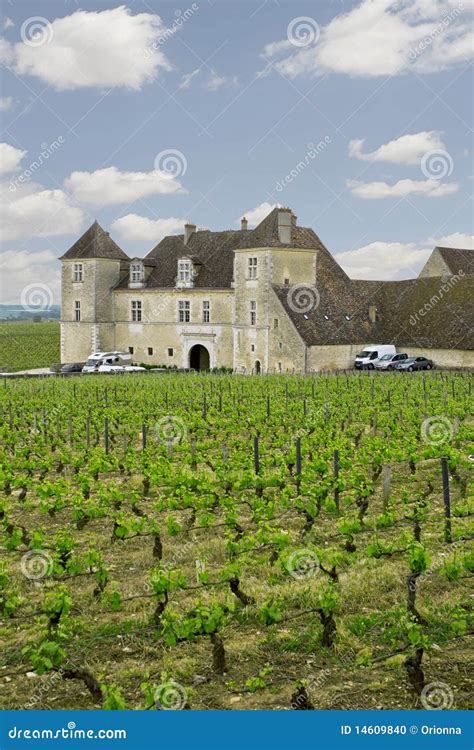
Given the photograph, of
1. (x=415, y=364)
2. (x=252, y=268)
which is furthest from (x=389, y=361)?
(x=252, y=268)

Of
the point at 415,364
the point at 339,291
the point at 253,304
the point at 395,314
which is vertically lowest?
the point at 415,364

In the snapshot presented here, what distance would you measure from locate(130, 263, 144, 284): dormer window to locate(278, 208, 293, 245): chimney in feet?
37.0

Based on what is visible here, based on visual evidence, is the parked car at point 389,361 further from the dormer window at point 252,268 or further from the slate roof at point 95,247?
the slate roof at point 95,247

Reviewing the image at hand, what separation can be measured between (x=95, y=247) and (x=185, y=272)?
6902 mm

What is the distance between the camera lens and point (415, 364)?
4041 cm

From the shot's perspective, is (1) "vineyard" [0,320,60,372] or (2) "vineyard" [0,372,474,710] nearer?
(2) "vineyard" [0,372,474,710]

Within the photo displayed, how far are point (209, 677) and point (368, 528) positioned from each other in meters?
4.89

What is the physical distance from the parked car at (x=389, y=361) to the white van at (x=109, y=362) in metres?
14.5

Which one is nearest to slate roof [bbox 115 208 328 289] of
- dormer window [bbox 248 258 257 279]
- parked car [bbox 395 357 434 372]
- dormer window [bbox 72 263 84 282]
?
dormer window [bbox 248 258 257 279]

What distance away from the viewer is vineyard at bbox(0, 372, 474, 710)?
22.0 feet

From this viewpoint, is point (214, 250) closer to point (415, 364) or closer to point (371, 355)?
point (371, 355)

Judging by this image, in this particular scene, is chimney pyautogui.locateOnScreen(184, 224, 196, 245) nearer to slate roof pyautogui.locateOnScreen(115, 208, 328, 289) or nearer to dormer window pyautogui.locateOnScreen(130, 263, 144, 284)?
slate roof pyautogui.locateOnScreen(115, 208, 328, 289)

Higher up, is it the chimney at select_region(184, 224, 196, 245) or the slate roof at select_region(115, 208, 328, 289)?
the chimney at select_region(184, 224, 196, 245)

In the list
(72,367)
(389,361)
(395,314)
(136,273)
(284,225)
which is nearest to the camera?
(389,361)
